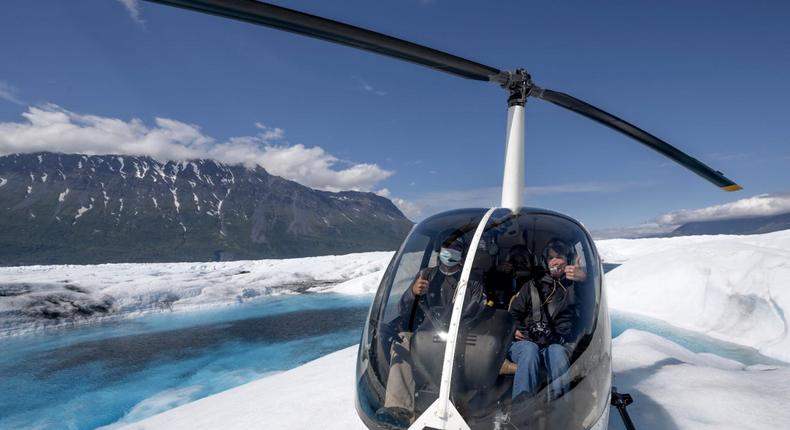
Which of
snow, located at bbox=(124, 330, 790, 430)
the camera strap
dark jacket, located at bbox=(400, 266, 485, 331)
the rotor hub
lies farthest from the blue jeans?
the rotor hub

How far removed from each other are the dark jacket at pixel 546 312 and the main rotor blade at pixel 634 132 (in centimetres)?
232

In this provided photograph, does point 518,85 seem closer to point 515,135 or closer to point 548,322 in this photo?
point 515,135

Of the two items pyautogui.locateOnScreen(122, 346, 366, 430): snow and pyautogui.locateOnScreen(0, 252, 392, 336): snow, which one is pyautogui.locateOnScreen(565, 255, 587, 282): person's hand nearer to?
pyautogui.locateOnScreen(122, 346, 366, 430): snow

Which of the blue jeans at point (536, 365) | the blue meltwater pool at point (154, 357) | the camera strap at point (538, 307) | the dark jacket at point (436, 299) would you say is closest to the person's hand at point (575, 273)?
the camera strap at point (538, 307)

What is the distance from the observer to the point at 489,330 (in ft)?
7.60

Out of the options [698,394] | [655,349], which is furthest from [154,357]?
[698,394]

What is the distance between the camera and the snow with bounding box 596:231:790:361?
11.1 m

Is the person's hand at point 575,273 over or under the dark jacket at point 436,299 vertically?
over

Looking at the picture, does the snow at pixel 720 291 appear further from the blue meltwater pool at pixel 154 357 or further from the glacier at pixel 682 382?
the blue meltwater pool at pixel 154 357

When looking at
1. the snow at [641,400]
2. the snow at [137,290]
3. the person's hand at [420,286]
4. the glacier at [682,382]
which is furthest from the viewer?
the snow at [137,290]

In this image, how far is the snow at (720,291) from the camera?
36.4 feet

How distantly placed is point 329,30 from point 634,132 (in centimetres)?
375

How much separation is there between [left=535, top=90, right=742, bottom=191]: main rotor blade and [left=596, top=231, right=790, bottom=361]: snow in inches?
368

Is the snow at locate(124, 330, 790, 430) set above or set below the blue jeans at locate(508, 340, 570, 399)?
below
